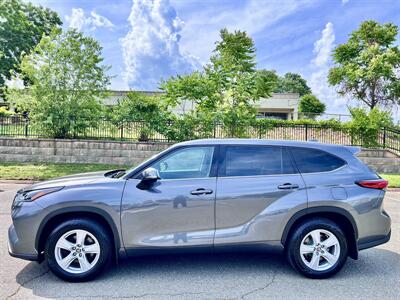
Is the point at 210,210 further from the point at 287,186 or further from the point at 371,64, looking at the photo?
the point at 371,64

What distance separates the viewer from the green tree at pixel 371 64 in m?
26.5

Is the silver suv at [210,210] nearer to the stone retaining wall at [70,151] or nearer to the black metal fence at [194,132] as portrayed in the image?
the stone retaining wall at [70,151]

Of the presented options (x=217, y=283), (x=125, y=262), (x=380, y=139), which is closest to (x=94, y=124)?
(x=125, y=262)

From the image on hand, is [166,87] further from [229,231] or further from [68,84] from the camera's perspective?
[229,231]

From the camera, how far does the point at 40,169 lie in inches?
495

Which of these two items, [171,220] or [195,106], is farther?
[195,106]

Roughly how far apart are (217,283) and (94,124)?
40.4ft

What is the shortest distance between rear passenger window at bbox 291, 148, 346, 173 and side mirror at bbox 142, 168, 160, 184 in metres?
1.75

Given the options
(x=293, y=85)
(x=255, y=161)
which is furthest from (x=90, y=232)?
(x=293, y=85)

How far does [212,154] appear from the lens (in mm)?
4082

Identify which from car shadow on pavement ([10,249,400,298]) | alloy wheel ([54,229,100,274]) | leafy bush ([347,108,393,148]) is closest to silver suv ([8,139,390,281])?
alloy wheel ([54,229,100,274])

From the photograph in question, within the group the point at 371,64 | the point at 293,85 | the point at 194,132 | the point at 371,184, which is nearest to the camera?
the point at 371,184

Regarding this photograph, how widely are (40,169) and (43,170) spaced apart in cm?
19

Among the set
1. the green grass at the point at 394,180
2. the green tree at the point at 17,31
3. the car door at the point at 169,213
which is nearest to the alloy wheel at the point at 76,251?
the car door at the point at 169,213
